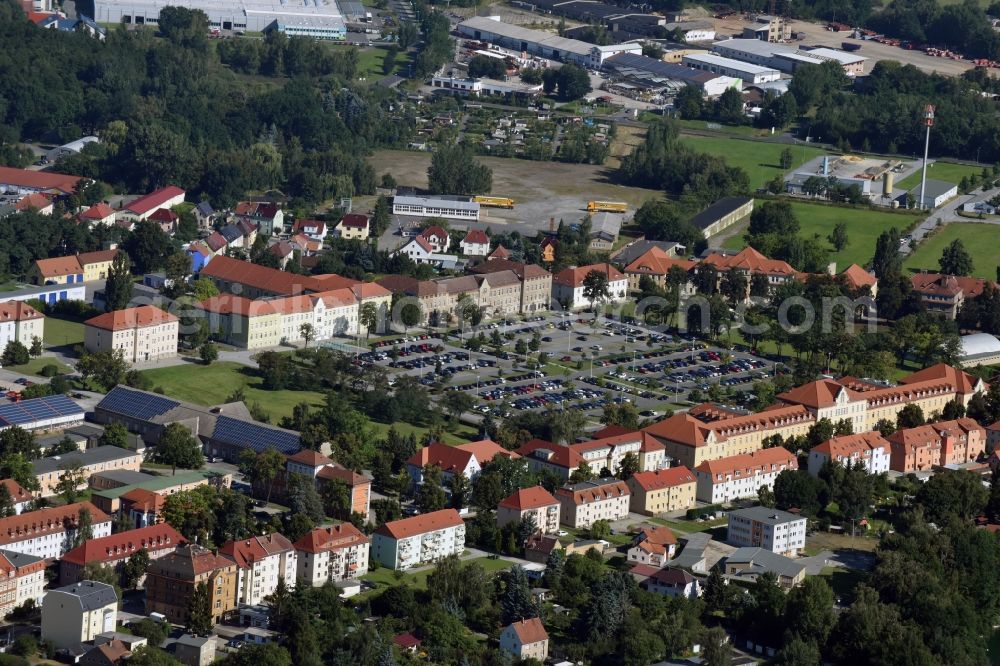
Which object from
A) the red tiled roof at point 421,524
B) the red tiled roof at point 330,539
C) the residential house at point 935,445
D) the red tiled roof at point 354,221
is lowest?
the residential house at point 935,445

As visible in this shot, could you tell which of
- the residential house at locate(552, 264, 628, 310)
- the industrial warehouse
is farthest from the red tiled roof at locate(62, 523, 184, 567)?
the industrial warehouse

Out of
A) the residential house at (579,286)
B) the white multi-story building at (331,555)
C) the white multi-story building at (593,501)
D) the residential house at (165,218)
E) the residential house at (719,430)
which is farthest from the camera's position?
the residential house at (165,218)

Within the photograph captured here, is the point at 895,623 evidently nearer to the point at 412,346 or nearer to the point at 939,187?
the point at 412,346

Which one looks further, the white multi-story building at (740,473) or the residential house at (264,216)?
the residential house at (264,216)

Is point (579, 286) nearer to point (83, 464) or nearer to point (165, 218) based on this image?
point (165, 218)

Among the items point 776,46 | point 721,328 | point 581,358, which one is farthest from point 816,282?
point 776,46

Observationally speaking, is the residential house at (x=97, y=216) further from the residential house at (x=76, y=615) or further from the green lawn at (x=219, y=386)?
the residential house at (x=76, y=615)

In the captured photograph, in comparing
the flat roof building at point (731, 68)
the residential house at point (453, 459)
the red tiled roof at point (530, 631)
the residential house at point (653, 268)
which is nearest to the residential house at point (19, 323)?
the residential house at point (453, 459)
